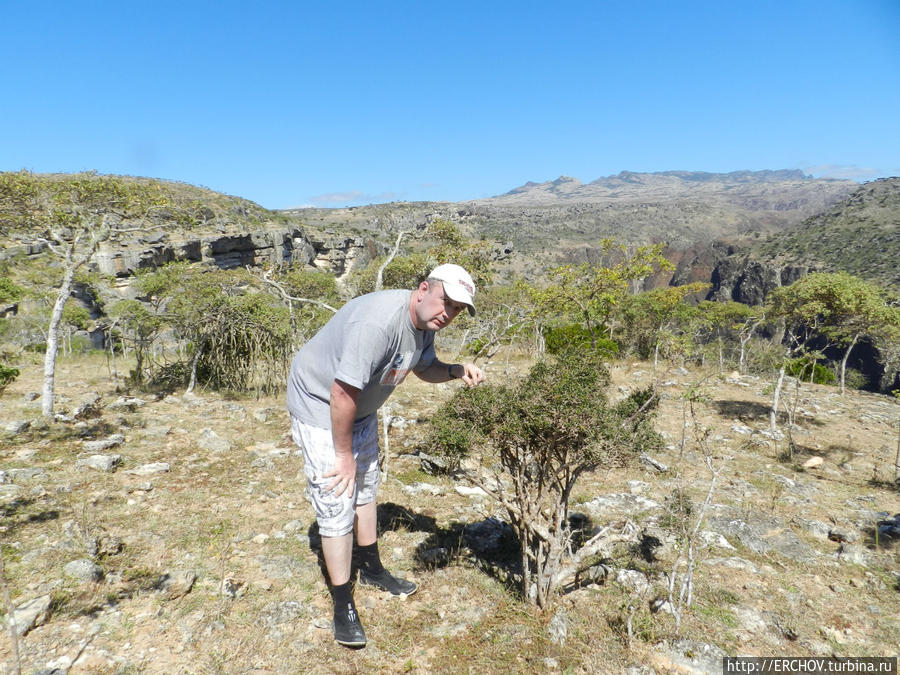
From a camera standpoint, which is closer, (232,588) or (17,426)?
(232,588)

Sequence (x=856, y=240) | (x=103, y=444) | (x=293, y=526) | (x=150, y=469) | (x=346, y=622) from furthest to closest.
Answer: (x=856, y=240), (x=103, y=444), (x=150, y=469), (x=293, y=526), (x=346, y=622)

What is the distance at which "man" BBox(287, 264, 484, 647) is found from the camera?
2.19 meters

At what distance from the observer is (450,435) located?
118 inches

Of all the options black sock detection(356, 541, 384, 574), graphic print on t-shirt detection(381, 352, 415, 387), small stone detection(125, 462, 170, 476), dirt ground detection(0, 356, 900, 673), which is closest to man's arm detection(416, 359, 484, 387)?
graphic print on t-shirt detection(381, 352, 415, 387)

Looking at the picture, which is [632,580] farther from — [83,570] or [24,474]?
[24,474]

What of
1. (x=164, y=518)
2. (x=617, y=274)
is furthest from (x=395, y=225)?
(x=164, y=518)

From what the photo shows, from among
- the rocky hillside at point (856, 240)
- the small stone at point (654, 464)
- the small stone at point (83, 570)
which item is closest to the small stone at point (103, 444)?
the small stone at point (83, 570)

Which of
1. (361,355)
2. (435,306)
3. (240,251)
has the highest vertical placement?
(240,251)

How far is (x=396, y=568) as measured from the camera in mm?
3553

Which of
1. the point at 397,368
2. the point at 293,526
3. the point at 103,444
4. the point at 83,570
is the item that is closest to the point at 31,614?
the point at 83,570

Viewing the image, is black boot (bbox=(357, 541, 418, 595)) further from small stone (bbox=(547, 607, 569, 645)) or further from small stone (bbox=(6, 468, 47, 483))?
small stone (bbox=(6, 468, 47, 483))

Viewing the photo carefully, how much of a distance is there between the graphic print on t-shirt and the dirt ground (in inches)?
64.8

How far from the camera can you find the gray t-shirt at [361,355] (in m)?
2.15

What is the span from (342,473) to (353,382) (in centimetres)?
63
